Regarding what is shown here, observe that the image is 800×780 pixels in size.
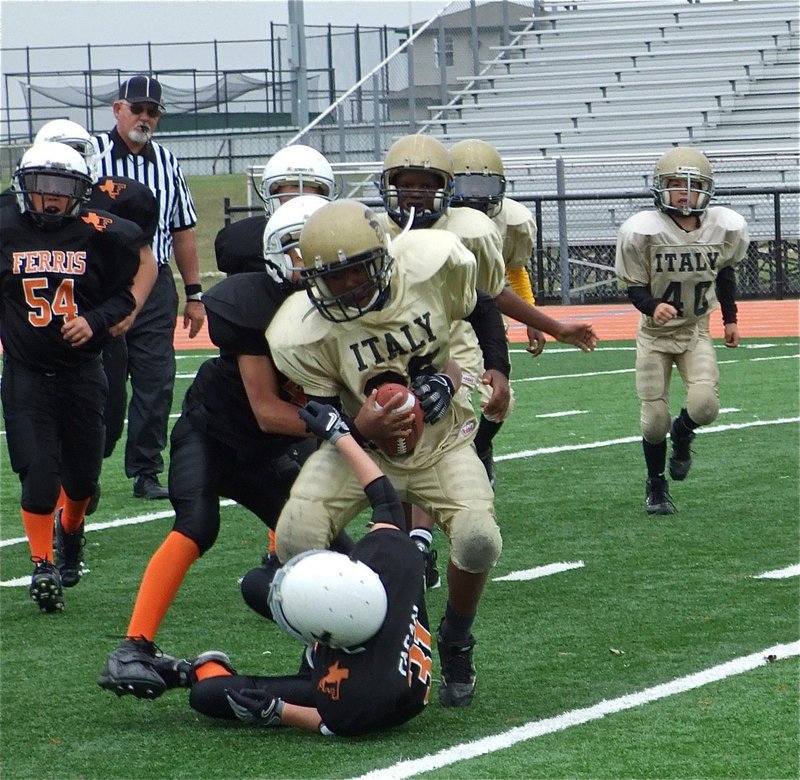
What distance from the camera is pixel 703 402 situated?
6766mm

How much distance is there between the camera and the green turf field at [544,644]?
356 centimetres

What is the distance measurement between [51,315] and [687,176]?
2.89m

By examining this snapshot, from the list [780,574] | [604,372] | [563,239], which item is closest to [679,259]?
[780,574]

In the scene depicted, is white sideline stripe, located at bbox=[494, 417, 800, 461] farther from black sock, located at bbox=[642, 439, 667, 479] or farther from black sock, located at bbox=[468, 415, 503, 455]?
black sock, located at bbox=[468, 415, 503, 455]

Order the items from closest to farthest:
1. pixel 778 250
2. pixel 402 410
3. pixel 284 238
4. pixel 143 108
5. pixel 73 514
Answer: pixel 402 410, pixel 284 238, pixel 73 514, pixel 143 108, pixel 778 250

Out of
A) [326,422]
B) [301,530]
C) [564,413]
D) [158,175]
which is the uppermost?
[158,175]

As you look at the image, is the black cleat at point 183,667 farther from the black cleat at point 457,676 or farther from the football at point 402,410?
the football at point 402,410

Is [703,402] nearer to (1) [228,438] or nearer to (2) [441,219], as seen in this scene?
(2) [441,219]

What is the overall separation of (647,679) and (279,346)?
132cm

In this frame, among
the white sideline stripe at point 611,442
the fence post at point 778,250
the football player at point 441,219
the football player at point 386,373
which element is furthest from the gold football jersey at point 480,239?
the fence post at point 778,250

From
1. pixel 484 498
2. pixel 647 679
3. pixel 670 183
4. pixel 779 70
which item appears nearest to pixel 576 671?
pixel 647 679

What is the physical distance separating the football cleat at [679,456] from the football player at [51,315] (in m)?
2.81

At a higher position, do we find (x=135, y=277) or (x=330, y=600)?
(x=135, y=277)

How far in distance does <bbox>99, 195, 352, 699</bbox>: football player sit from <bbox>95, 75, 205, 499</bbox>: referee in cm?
280
